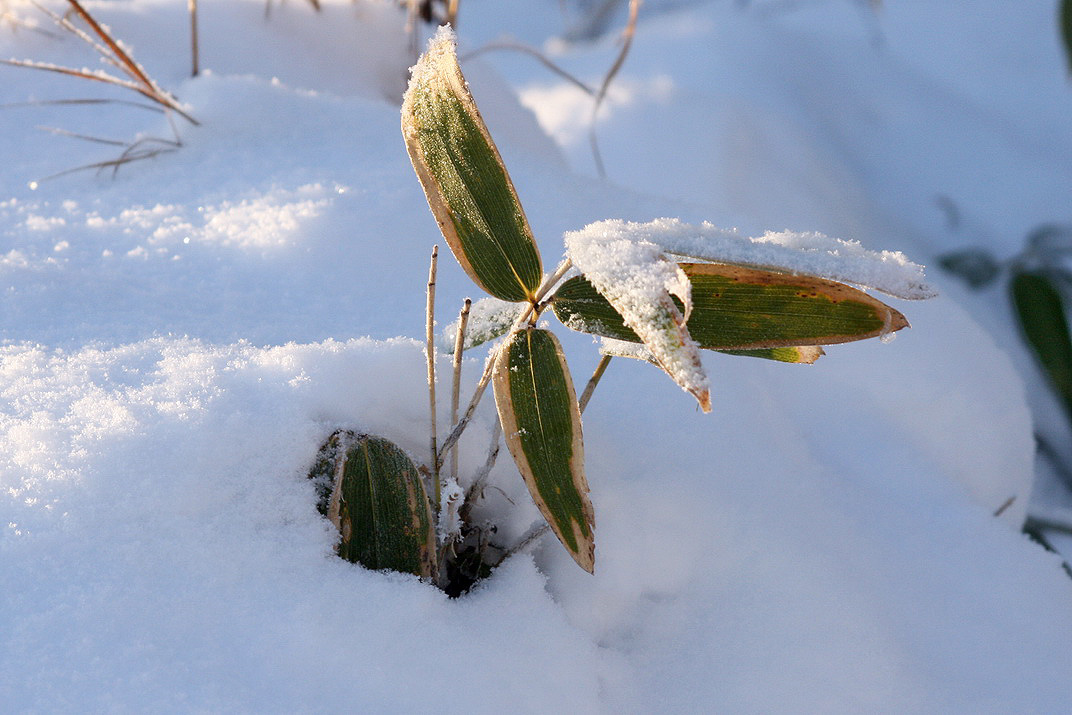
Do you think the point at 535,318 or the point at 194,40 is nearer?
the point at 535,318

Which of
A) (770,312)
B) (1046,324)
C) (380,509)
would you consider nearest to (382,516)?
(380,509)

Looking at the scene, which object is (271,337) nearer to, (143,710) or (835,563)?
(143,710)

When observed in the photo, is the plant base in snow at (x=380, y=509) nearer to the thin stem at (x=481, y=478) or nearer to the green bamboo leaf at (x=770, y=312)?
the thin stem at (x=481, y=478)

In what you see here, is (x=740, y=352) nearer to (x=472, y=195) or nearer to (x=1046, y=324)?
(x=472, y=195)

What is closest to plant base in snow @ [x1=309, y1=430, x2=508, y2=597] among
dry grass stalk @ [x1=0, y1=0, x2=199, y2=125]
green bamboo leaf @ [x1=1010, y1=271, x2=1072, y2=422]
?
dry grass stalk @ [x1=0, y1=0, x2=199, y2=125]

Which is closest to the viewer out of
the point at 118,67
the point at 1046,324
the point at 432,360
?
the point at 432,360

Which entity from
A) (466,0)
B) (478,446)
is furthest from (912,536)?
(466,0)

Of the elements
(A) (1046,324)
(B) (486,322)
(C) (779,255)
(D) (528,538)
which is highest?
(C) (779,255)

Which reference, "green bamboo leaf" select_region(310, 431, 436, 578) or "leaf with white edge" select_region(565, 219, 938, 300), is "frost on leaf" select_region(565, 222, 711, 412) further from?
"green bamboo leaf" select_region(310, 431, 436, 578)
